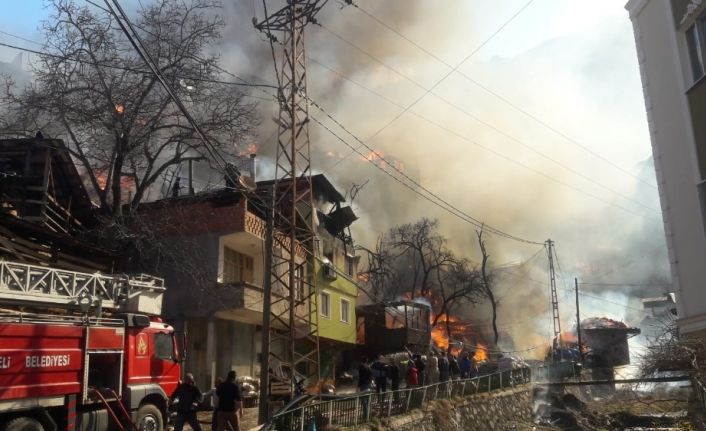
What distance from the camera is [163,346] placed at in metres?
12.5

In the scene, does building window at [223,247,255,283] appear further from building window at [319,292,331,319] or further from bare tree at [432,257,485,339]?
bare tree at [432,257,485,339]

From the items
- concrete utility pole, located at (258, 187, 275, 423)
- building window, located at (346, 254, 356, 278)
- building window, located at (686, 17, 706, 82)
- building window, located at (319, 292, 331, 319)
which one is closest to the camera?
building window, located at (686, 17, 706, 82)

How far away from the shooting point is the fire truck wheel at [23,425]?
888 centimetres

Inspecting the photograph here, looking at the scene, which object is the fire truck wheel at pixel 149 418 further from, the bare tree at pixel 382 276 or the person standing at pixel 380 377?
the bare tree at pixel 382 276

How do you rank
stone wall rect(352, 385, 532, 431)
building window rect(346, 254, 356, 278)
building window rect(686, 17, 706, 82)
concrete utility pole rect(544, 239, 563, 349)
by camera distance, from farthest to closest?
concrete utility pole rect(544, 239, 563, 349) < building window rect(346, 254, 356, 278) < stone wall rect(352, 385, 532, 431) < building window rect(686, 17, 706, 82)

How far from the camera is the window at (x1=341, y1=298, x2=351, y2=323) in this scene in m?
30.6

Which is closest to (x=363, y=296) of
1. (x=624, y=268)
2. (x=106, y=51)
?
(x=106, y=51)

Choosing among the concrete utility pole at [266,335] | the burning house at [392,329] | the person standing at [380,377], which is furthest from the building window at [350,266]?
the concrete utility pole at [266,335]

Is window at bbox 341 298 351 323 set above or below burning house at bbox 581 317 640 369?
above

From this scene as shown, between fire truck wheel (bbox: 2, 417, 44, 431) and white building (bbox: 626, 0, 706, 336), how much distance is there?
10.9 metres

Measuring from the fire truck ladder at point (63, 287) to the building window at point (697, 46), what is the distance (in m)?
11.1

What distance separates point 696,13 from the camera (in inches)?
380

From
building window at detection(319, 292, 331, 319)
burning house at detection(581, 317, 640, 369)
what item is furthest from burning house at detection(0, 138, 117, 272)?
burning house at detection(581, 317, 640, 369)

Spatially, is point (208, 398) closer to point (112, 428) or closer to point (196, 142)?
point (112, 428)
